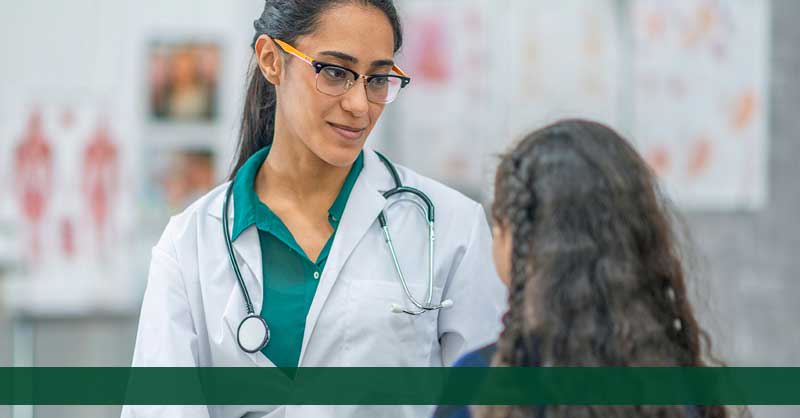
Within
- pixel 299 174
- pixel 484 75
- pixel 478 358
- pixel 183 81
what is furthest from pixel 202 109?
pixel 478 358

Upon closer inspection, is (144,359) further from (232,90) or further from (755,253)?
(755,253)

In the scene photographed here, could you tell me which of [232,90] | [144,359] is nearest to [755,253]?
[232,90]

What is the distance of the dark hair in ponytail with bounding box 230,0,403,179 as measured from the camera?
1507 millimetres

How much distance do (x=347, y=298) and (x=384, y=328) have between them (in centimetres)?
7

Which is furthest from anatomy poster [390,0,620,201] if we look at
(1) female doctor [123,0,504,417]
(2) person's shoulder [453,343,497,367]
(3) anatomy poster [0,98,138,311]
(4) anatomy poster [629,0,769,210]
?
(2) person's shoulder [453,343,497,367]

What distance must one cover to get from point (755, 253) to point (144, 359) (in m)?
2.71

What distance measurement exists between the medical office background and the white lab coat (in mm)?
1632

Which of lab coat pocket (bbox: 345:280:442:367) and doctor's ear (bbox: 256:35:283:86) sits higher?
doctor's ear (bbox: 256:35:283:86)

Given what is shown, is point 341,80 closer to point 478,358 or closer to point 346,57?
point 346,57

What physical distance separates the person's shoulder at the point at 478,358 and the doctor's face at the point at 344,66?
0.39 meters

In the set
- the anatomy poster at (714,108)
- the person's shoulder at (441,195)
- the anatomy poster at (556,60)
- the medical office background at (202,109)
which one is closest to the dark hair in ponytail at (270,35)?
the person's shoulder at (441,195)

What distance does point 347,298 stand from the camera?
1524 millimetres

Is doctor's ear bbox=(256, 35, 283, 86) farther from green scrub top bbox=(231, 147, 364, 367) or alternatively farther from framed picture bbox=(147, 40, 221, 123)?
framed picture bbox=(147, 40, 221, 123)

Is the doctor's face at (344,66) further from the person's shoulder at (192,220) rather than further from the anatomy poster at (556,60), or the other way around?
the anatomy poster at (556,60)
